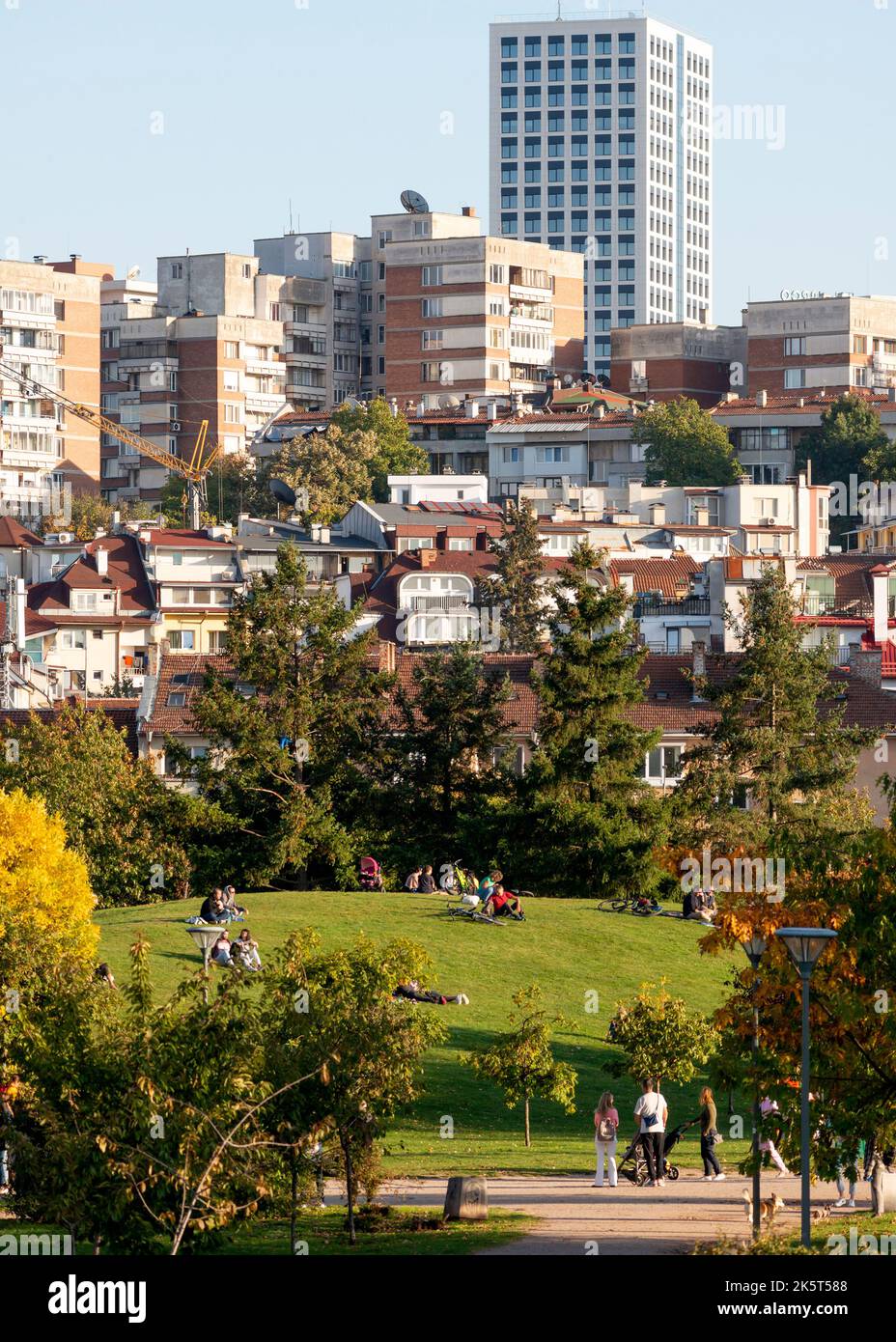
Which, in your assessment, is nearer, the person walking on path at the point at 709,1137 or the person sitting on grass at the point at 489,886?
the person walking on path at the point at 709,1137

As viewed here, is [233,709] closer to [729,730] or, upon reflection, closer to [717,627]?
[729,730]

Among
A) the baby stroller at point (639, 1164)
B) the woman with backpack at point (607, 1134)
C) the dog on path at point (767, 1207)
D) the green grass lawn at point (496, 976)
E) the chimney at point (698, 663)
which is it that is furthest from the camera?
the chimney at point (698, 663)

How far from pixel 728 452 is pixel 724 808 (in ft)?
294

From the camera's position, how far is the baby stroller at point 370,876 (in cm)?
5931

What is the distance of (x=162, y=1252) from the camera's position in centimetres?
2462

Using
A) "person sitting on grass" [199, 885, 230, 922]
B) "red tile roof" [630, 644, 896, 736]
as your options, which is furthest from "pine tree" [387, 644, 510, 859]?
"person sitting on grass" [199, 885, 230, 922]

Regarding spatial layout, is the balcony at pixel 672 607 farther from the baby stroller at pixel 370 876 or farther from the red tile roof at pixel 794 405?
the red tile roof at pixel 794 405

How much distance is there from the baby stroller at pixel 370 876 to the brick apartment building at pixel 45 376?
375ft

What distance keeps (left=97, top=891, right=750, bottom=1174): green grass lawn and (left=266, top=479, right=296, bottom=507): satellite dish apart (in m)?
90.9

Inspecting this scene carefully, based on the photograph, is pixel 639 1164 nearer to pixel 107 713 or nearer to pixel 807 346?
pixel 107 713

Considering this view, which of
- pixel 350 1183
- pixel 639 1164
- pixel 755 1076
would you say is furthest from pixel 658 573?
pixel 350 1183

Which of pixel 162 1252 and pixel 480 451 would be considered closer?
pixel 162 1252

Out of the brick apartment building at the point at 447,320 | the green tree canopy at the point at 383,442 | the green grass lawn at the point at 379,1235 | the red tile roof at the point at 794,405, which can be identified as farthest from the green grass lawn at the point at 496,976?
the brick apartment building at the point at 447,320

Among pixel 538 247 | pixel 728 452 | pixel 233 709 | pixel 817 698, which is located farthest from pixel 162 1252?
pixel 538 247
